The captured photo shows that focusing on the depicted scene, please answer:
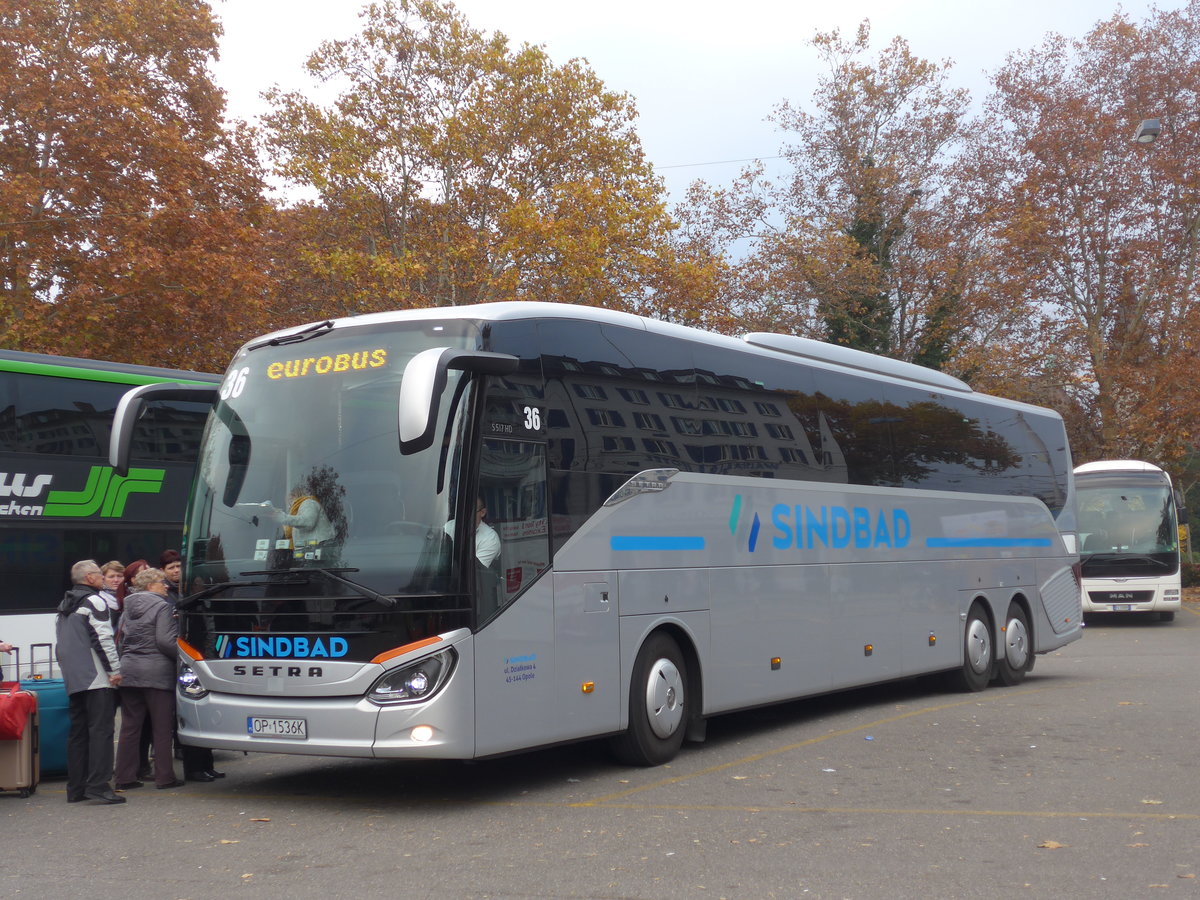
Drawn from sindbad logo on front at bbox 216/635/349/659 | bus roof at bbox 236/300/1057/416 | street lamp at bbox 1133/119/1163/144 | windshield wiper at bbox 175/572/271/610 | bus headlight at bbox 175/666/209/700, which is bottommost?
bus headlight at bbox 175/666/209/700

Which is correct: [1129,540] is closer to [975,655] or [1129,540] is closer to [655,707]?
[975,655]

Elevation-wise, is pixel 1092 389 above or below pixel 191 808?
above

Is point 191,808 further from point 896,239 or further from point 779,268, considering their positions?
point 896,239

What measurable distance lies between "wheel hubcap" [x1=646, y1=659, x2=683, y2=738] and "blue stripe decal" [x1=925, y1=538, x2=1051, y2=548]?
528cm

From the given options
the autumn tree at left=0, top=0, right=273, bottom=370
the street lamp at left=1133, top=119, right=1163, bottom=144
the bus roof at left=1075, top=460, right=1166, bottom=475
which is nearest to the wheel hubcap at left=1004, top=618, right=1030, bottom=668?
the bus roof at left=1075, top=460, right=1166, bottom=475

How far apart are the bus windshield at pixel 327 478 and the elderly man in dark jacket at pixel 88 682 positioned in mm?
749

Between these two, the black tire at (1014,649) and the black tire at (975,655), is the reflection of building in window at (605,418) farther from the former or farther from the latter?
the black tire at (1014,649)

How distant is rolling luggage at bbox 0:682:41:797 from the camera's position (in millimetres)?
9211

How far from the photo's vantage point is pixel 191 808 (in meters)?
8.81

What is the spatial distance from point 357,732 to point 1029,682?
36.4 ft

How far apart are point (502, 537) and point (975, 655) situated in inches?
352

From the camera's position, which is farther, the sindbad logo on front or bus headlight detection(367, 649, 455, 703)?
the sindbad logo on front

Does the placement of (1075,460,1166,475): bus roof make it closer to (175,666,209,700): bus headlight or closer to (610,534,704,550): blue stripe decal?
(610,534,704,550): blue stripe decal

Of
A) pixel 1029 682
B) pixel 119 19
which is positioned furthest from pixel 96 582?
pixel 119 19
